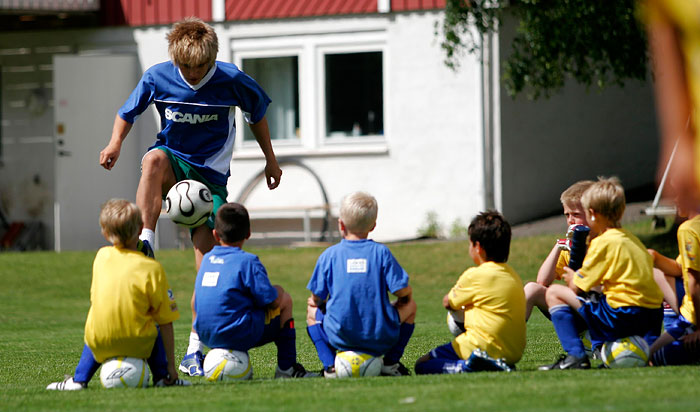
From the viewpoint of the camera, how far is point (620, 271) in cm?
561

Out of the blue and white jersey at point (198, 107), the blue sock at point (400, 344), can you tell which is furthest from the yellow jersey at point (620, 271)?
the blue and white jersey at point (198, 107)

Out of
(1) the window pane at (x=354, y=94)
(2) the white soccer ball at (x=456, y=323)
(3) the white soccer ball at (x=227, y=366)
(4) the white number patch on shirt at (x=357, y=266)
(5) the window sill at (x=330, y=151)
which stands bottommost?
(3) the white soccer ball at (x=227, y=366)

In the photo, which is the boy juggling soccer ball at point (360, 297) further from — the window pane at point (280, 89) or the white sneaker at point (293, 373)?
the window pane at point (280, 89)

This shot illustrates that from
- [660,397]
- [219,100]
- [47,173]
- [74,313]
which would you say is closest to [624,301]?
[660,397]

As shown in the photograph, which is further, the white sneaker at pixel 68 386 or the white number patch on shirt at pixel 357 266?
the white number patch on shirt at pixel 357 266

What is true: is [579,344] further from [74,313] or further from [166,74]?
[74,313]

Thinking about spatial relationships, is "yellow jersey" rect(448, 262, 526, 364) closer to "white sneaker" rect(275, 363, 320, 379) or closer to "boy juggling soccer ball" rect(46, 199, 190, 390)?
"white sneaker" rect(275, 363, 320, 379)

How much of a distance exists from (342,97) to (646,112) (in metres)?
5.78

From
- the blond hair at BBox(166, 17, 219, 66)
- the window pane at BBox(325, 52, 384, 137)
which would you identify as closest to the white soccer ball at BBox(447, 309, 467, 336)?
the blond hair at BBox(166, 17, 219, 66)

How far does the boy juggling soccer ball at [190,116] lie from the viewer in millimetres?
6680

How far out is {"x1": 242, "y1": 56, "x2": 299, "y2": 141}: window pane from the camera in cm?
1850

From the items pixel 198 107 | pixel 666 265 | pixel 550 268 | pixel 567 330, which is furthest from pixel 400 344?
pixel 198 107

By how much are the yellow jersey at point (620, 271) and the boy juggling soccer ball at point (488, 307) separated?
402mm

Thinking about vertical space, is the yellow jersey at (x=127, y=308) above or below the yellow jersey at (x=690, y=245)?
below
